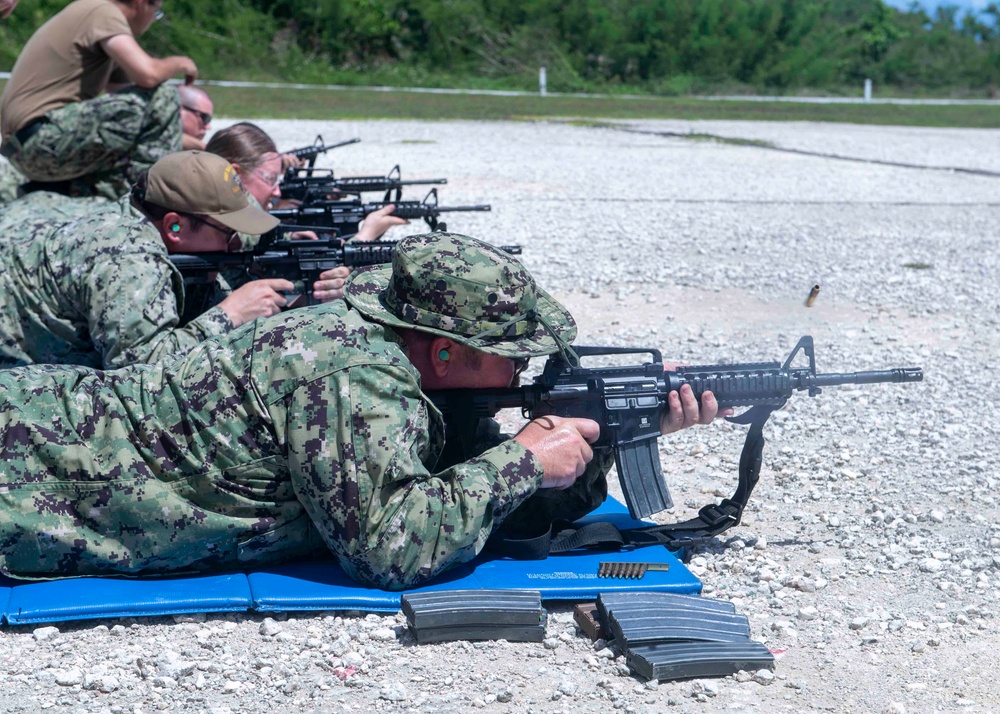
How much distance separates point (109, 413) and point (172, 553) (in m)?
0.47

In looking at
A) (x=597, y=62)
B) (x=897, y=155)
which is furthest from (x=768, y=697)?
(x=597, y=62)

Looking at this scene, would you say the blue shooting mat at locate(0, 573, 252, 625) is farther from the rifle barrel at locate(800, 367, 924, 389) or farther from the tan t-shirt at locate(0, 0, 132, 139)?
the tan t-shirt at locate(0, 0, 132, 139)

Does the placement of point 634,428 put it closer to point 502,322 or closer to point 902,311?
point 502,322

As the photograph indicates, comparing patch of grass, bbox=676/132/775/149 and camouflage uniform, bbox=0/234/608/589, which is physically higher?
camouflage uniform, bbox=0/234/608/589

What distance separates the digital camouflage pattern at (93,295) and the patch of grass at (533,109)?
681 inches

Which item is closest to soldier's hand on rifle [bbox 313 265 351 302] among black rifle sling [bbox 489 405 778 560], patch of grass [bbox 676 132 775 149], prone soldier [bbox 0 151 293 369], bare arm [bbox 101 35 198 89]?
prone soldier [bbox 0 151 293 369]

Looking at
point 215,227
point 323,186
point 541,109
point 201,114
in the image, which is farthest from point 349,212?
point 541,109

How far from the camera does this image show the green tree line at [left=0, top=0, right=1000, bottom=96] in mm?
33062

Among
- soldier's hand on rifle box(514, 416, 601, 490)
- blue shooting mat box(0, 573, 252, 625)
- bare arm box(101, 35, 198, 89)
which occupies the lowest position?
blue shooting mat box(0, 573, 252, 625)

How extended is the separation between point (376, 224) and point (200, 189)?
7.92ft

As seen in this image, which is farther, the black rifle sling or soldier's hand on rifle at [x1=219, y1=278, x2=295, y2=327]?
soldier's hand on rifle at [x1=219, y1=278, x2=295, y2=327]

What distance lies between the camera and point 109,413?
344cm

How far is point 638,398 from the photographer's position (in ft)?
12.9

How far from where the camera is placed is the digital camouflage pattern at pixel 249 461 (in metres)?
3.31
